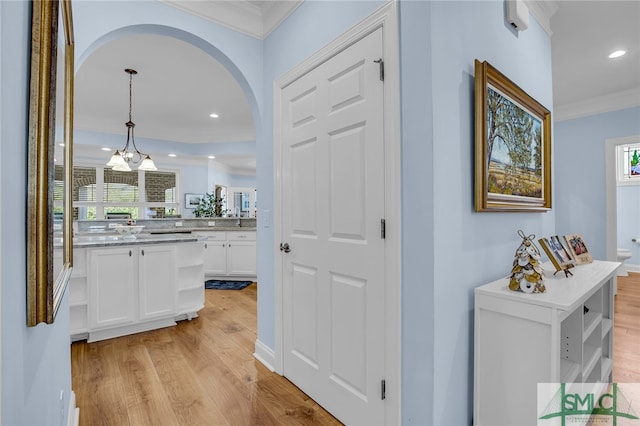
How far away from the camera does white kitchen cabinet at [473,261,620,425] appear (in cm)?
129

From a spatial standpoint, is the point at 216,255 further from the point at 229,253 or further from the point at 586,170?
the point at 586,170

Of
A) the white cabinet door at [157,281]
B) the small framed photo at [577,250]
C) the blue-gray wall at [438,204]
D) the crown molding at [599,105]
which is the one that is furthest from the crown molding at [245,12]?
the crown molding at [599,105]

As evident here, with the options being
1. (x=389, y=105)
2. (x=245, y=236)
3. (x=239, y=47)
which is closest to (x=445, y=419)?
(x=389, y=105)

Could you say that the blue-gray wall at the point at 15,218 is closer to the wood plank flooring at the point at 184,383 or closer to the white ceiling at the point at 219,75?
the wood plank flooring at the point at 184,383

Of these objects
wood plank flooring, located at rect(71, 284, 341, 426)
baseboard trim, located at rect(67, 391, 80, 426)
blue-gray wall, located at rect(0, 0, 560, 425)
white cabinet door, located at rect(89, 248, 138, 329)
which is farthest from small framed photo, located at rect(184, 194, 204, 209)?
baseboard trim, located at rect(67, 391, 80, 426)

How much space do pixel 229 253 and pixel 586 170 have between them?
5.44 metres

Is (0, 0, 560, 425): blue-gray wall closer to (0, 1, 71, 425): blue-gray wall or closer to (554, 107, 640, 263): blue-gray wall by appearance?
(0, 1, 71, 425): blue-gray wall

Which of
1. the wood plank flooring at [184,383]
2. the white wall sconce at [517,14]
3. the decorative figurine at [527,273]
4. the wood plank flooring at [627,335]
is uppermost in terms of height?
the white wall sconce at [517,14]

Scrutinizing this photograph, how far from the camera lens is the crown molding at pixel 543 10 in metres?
2.16

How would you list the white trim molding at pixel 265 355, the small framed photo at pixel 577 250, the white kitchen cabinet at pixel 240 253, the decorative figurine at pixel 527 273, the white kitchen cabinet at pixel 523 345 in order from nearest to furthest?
the white kitchen cabinet at pixel 523 345 → the decorative figurine at pixel 527 273 → the small framed photo at pixel 577 250 → the white trim molding at pixel 265 355 → the white kitchen cabinet at pixel 240 253

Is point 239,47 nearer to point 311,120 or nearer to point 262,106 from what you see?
point 262,106

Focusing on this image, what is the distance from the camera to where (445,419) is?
139 centimetres

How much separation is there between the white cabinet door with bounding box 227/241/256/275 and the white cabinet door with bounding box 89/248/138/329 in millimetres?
2304

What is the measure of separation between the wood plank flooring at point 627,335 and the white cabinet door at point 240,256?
4414 mm
